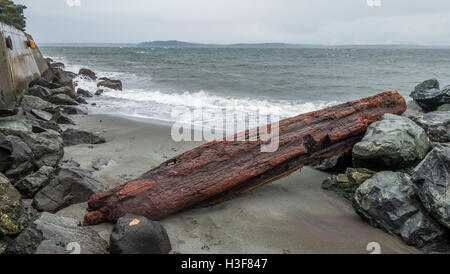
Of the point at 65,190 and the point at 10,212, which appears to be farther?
the point at 65,190

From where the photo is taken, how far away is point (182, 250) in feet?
12.0

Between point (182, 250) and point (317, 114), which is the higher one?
point (317, 114)

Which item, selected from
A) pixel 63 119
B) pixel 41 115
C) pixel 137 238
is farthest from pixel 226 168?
pixel 63 119

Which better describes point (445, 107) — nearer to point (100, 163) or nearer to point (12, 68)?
point (100, 163)

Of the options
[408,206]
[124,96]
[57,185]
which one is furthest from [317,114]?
[124,96]

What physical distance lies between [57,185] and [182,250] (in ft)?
6.66

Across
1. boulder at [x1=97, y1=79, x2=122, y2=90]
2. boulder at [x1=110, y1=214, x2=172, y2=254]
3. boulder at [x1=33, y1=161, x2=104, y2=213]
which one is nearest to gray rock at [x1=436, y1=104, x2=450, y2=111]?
boulder at [x1=110, y1=214, x2=172, y2=254]

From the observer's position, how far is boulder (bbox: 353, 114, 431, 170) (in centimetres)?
478

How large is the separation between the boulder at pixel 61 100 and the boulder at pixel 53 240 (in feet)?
30.0

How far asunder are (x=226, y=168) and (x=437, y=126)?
12.9 ft

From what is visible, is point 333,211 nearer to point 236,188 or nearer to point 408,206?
point 408,206

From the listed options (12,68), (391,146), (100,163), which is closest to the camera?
(391,146)

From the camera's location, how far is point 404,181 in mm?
4285

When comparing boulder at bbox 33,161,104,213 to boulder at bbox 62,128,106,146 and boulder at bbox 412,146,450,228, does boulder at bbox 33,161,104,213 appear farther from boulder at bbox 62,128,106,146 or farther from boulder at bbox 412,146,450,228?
boulder at bbox 412,146,450,228
